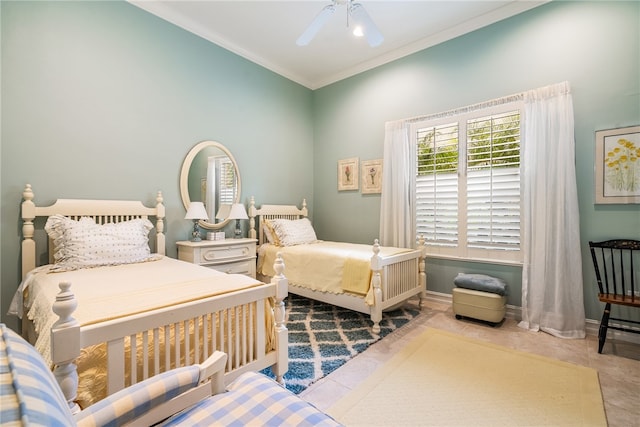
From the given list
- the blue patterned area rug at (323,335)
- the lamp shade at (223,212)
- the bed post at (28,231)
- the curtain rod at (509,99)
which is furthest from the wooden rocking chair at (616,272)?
the bed post at (28,231)

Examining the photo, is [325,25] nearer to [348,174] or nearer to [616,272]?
[348,174]

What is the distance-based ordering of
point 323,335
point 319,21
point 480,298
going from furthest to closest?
point 480,298, point 323,335, point 319,21

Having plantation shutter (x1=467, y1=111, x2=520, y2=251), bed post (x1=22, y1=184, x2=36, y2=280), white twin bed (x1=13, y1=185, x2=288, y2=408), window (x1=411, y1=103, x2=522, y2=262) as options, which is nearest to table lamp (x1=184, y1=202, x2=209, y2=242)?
white twin bed (x1=13, y1=185, x2=288, y2=408)

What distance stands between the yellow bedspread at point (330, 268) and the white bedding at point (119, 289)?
1.15m

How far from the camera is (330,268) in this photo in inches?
115

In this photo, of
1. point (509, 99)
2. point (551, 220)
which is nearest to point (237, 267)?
point (551, 220)

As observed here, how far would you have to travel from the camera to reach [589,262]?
2619 millimetres

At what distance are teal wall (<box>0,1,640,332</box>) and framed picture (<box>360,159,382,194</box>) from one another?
13cm

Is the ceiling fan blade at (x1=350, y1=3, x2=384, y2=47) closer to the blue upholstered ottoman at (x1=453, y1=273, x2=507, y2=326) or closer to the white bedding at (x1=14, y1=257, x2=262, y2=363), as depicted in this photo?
the white bedding at (x1=14, y1=257, x2=262, y2=363)

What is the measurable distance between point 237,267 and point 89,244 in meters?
1.39

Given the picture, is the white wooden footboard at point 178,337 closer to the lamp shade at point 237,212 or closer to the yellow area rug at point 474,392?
the yellow area rug at point 474,392

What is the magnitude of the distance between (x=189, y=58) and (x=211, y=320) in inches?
122

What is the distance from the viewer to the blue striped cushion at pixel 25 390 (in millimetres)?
474

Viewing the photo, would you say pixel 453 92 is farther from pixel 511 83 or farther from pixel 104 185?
pixel 104 185
